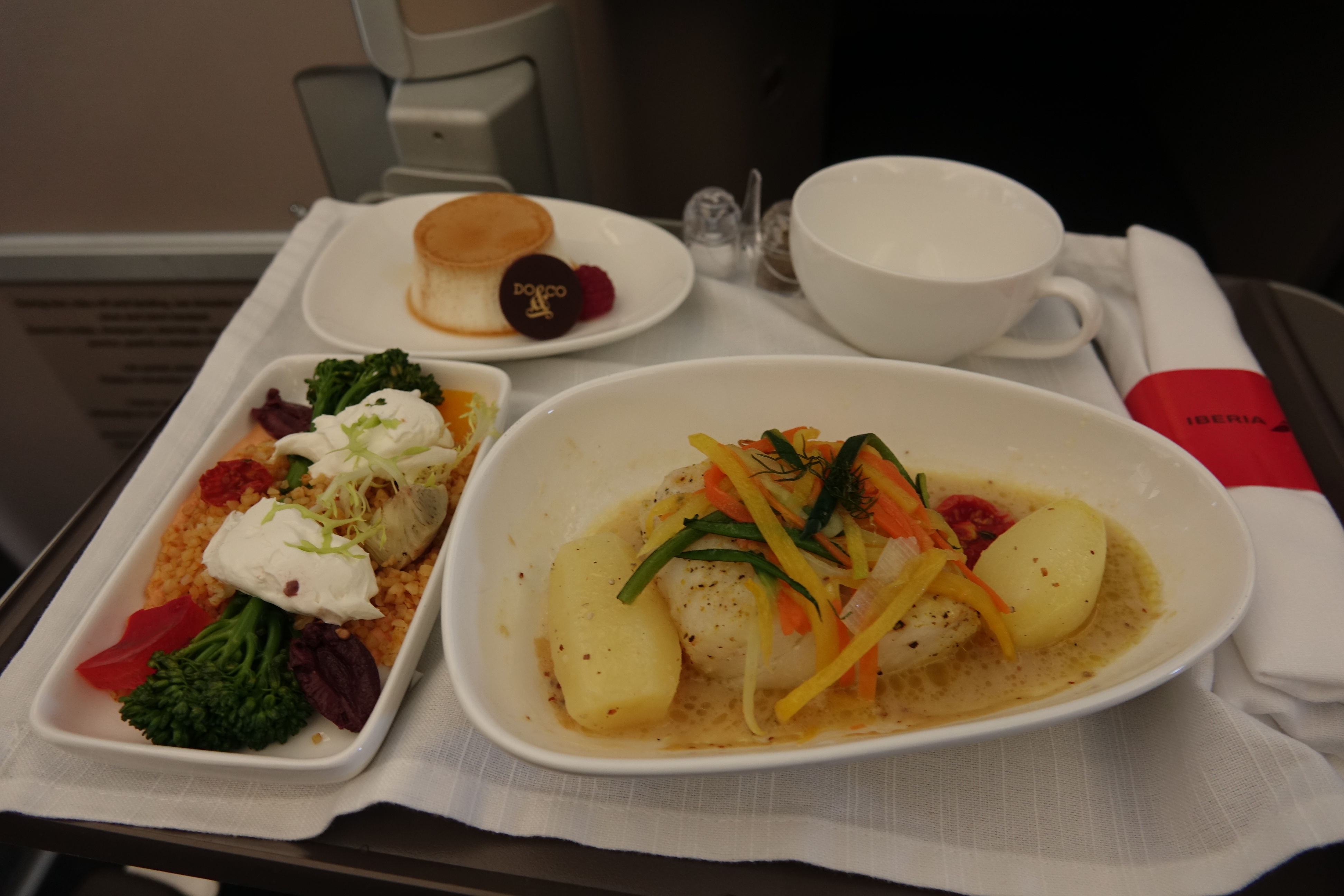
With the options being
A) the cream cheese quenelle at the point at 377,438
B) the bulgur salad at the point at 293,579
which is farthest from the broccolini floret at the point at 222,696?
the cream cheese quenelle at the point at 377,438

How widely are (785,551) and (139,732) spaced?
102cm

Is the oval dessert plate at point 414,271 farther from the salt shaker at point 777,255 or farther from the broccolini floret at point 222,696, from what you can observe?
the broccolini floret at point 222,696

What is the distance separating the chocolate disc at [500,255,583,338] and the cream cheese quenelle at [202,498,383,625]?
2.51ft

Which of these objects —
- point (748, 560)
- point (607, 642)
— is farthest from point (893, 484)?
point (607, 642)

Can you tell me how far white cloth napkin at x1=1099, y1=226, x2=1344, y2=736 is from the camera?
3.61 feet

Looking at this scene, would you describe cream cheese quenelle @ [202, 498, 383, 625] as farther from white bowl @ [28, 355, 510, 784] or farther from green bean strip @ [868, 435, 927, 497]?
green bean strip @ [868, 435, 927, 497]

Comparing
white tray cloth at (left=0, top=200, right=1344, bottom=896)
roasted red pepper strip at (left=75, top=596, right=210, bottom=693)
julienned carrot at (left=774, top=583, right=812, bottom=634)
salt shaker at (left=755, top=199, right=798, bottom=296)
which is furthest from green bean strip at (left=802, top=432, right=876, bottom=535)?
roasted red pepper strip at (left=75, top=596, right=210, bottom=693)

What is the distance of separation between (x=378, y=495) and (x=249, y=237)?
194cm

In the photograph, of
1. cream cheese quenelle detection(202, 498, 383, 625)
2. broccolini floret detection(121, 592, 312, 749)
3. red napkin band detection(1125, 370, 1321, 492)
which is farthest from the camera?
red napkin band detection(1125, 370, 1321, 492)

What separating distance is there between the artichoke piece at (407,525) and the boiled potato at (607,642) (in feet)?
0.85

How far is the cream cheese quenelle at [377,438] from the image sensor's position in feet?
4.39

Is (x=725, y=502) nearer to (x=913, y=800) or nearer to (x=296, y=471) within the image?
(x=913, y=800)

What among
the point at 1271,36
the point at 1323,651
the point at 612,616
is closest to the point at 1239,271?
the point at 1271,36

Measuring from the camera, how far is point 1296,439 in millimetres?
1550
